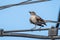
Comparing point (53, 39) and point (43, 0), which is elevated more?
point (43, 0)

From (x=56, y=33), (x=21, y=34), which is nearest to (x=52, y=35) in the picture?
(x=56, y=33)

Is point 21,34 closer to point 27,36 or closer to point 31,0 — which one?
point 27,36

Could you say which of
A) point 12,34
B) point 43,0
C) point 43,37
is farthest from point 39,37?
point 43,0

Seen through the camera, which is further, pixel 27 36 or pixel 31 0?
pixel 31 0

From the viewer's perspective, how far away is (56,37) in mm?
498

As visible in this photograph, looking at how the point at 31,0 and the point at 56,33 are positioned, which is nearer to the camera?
the point at 56,33

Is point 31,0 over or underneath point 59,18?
over

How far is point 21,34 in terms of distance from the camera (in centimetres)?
55

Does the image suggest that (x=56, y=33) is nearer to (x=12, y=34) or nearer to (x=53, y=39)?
(x=53, y=39)

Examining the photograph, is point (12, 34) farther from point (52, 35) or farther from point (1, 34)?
point (52, 35)

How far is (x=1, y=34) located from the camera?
0.57 meters

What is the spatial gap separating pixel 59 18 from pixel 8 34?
22cm

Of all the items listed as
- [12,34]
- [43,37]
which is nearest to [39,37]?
[43,37]

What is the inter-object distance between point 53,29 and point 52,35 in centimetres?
2
